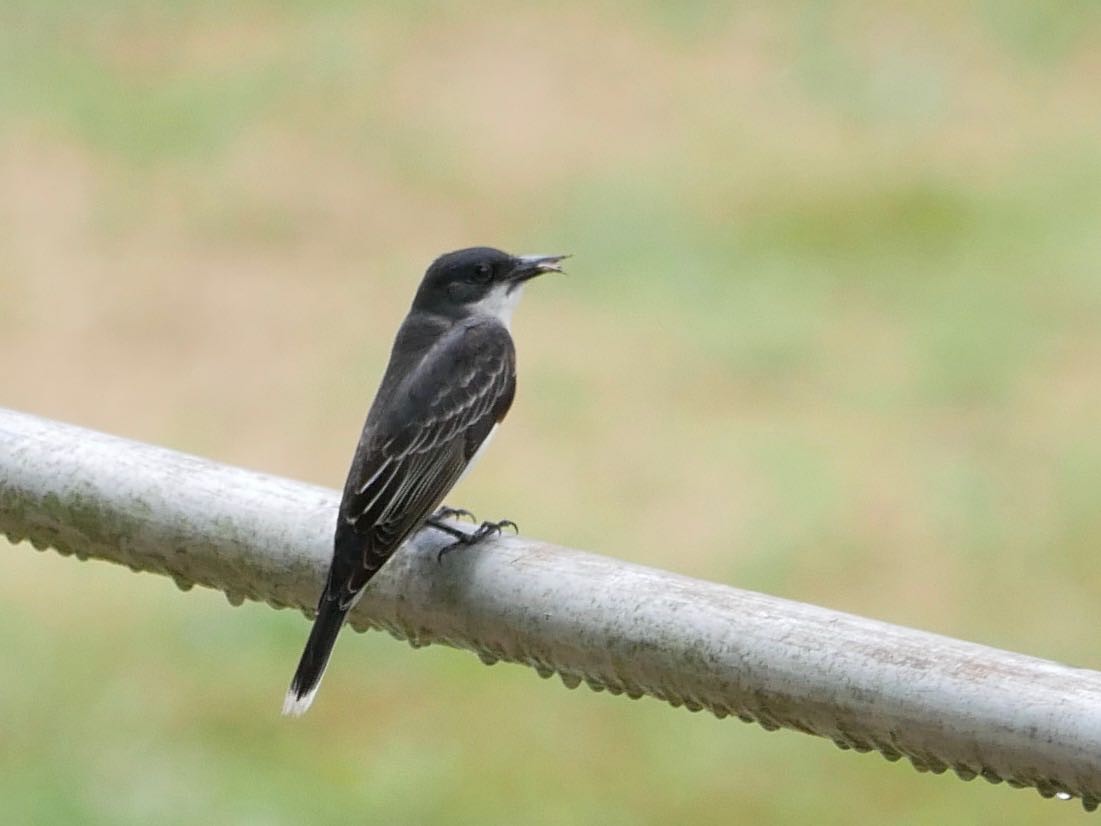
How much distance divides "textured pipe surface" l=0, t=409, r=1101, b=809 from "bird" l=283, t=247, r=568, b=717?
0.23 feet

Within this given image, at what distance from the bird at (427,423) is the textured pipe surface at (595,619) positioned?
0.07 metres

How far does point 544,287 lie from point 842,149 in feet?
7.11

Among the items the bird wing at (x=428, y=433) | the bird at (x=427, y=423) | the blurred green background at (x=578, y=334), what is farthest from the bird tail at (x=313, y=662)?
the blurred green background at (x=578, y=334)

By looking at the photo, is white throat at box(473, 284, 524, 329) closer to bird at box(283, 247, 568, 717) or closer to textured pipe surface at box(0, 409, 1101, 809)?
bird at box(283, 247, 568, 717)

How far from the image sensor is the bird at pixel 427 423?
10.9ft

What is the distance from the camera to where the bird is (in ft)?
10.9

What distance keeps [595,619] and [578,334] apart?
7.22m

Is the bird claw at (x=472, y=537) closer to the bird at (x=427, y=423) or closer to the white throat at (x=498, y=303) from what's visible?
the bird at (x=427, y=423)

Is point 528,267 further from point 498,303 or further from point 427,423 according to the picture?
point 427,423

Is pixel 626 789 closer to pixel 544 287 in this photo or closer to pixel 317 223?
pixel 544 287

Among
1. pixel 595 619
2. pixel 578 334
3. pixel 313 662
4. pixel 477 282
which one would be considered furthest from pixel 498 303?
pixel 578 334

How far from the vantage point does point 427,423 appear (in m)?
4.04

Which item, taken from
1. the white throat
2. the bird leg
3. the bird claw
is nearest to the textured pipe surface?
the bird claw

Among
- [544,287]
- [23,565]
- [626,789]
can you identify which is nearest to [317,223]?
[544,287]
